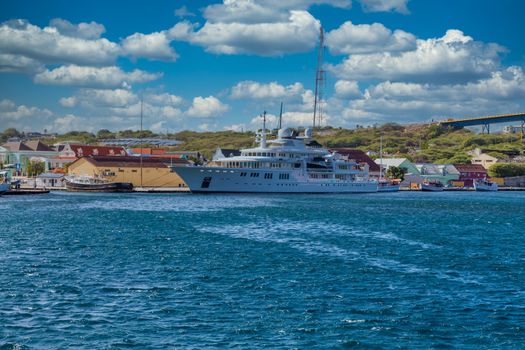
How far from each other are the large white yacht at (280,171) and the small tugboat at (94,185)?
1027 centimetres

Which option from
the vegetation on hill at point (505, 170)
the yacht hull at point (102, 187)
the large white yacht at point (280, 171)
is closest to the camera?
the large white yacht at point (280, 171)

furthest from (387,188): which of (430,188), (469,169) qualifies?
(469,169)

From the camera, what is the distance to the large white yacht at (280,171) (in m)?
92.0

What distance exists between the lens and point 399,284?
88.7ft

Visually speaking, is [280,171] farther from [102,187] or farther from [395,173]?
[395,173]

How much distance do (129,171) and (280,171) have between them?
26.9 metres

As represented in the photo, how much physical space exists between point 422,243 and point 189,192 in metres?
60.5

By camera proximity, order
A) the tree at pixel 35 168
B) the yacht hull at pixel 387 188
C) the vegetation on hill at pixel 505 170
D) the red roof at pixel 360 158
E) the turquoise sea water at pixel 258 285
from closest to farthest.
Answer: the turquoise sea water at pixel 258 285, the yacht hull at pixel 387 188, the tree at pixel 35 168, the red roof at pixel 360 158, the vegetation on hill at pixel 505 170

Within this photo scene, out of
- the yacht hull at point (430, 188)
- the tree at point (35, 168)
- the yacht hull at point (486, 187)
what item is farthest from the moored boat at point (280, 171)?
the tree at point (35, 168)

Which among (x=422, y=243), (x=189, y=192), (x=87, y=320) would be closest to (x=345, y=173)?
(x=189, y=192)

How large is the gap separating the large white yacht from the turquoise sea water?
40.6 meters

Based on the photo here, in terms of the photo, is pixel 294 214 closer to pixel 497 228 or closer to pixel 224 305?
pixel 497 228

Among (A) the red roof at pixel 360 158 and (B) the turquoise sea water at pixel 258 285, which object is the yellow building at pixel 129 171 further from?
(B) the turquoise sea water at pixel 258 285

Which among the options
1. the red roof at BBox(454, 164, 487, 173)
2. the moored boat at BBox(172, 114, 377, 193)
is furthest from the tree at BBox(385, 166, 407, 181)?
the moored boat at BBox(172, 114, 377, 193)
